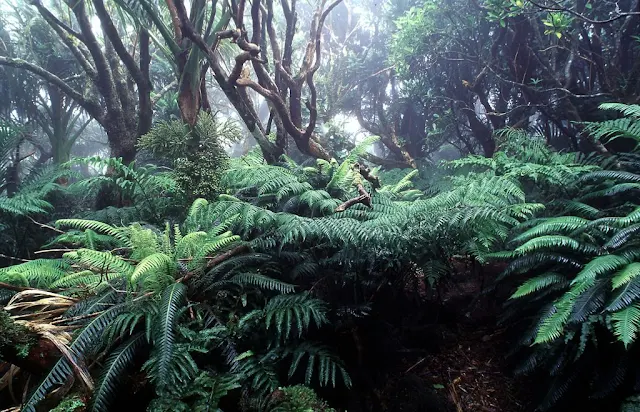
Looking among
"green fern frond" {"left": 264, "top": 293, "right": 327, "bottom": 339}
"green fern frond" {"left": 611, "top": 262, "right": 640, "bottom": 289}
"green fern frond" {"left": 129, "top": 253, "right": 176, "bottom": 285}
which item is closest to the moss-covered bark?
"green fern frond" {"left": 129, "top": 253, "right": 176, "bottom": 285}

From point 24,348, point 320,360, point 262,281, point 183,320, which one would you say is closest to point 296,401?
point 320,360

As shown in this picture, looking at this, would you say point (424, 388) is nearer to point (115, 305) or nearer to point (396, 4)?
point (115, 305)

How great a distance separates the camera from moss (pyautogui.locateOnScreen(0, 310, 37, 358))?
1751mm

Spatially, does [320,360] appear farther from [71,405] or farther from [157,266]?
[71,405]

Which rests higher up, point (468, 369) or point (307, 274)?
point (307, 274)

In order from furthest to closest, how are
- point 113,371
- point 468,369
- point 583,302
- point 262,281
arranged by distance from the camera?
point 468,369 → point 262,281 → point 583,302 → point 113,371

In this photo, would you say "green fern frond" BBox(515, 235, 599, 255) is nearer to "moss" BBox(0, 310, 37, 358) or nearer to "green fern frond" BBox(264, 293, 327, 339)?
"green fern frond" BBox(264, 293, 327, 339)

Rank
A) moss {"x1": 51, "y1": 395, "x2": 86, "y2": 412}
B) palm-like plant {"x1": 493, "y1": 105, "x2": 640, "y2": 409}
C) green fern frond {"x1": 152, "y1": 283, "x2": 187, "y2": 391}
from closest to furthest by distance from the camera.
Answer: moss {"x1": 51, "y1": 395, "x2": 86, "y2": 412} → green fern frond {"x1": 152, "y1": 283, "x2": 187, "y2": 391} → palm-like plant {"x1": 493, "y1": 105, "x2": 640, "y2": 409}

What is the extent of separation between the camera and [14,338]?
5.94ft

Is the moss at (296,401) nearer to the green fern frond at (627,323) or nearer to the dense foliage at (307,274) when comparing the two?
the dense foliage at (307,274)

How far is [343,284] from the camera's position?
105 inches

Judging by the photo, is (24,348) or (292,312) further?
(292,312)

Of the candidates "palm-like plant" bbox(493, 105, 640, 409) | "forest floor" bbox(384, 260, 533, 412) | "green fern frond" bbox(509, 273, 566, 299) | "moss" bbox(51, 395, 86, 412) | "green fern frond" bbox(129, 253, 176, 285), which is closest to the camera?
"moss" bbox(51, 395, 86, 412)

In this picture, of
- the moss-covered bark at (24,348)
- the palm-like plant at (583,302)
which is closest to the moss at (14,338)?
the moss-covered bark at (24,348)
